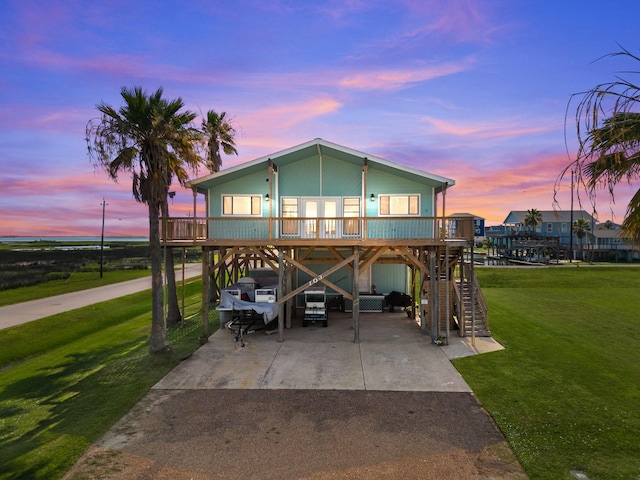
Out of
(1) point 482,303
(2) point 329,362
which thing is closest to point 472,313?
(1) point 482,303

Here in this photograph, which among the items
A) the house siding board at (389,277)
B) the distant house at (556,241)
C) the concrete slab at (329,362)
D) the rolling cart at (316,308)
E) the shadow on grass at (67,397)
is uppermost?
the distant house at (556,241)

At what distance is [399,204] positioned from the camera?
18562 mm

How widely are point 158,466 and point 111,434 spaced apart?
6.25 ft

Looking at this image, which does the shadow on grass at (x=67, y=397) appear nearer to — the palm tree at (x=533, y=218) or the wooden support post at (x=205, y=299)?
the wooden support post at (x=205, y=299)

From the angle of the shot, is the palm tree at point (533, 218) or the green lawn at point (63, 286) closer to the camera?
the green lawn at point (63, 286)

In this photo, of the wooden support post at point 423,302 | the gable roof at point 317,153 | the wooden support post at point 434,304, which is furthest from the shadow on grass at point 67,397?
the wooden support post at point 423,302

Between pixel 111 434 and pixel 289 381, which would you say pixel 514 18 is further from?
pixel 111 434

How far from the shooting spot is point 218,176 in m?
17.4

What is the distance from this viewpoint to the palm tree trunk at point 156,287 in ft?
44.5

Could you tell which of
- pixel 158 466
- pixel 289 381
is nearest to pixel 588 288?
pixel 289 381

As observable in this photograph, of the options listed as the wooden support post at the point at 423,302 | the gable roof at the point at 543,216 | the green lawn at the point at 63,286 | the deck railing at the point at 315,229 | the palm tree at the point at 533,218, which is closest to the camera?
the deck railing at the point at 315,229

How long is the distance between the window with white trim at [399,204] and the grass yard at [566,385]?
6834 mm

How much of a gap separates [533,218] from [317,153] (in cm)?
6917

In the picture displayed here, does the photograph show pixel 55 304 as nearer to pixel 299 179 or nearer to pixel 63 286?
pixel 63 286
